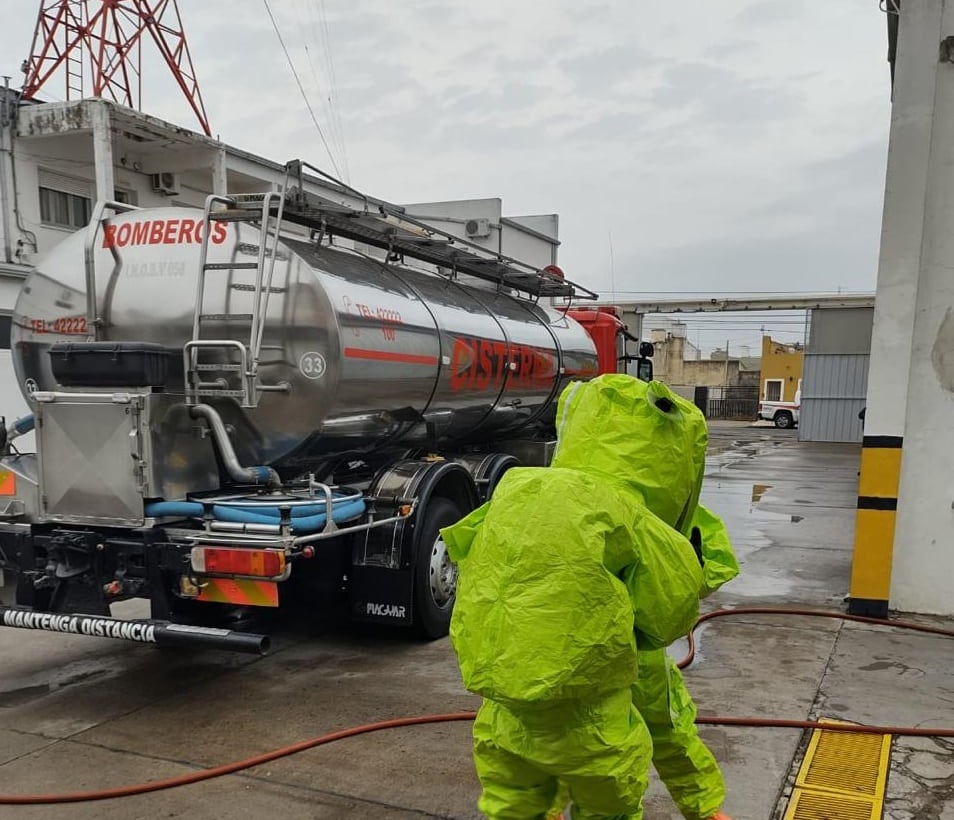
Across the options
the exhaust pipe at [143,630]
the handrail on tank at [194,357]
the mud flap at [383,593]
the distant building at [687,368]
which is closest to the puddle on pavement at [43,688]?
the exhaust pipe at [143,630]

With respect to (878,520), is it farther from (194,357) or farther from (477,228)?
(477,228)

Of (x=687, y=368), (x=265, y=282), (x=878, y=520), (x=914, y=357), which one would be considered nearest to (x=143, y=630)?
(x=265, y=282)

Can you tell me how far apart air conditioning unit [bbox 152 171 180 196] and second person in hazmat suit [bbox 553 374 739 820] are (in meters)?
12.7

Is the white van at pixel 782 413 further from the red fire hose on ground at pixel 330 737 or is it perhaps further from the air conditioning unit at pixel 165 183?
the red fire hose on ground at pixel 330 737

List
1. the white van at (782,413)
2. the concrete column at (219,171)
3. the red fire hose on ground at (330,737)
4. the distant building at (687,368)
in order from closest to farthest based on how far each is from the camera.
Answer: the red fire hose on ground at (330,737), the concrete column at (219,171), the white van at (782,413), the distant building at (687,368)

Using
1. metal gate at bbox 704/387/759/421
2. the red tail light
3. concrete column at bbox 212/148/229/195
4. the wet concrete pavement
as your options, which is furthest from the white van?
the red tail light

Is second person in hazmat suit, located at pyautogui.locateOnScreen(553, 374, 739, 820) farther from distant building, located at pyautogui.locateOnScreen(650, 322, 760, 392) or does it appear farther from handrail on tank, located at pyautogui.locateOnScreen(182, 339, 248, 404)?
distant building, located at pyautogui.locateOnScreen(650, 322, 760, 392)

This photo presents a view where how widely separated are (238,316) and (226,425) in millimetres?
628

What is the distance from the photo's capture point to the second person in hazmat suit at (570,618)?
6.54 ft

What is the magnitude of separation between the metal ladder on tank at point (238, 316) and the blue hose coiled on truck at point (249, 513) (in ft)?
1.83

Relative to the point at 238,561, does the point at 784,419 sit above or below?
below

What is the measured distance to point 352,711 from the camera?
4.39 metres

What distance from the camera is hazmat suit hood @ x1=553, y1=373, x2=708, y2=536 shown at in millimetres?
2387

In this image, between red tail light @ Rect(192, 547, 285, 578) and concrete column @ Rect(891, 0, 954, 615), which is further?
concrete column @ Rect(891, 0, 954, 615)
